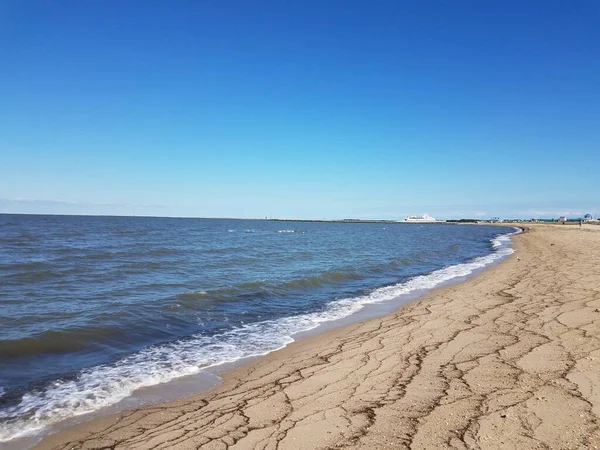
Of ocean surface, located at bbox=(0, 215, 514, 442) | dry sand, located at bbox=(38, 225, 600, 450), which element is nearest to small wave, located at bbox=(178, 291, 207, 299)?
ocean surface, located at bbox=(0, 215, 514, 442)

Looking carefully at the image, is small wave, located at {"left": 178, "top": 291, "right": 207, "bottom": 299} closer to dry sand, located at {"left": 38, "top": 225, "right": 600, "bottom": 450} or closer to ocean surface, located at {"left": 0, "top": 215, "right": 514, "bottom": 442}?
ocean surface, located at {"left": 0, "top": 215, "right": 514, "bottom": 442}

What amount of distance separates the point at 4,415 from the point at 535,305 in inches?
442

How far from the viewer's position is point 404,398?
15.9 ft

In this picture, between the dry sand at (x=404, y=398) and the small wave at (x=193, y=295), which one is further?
the small wave at (x=193, y=295)

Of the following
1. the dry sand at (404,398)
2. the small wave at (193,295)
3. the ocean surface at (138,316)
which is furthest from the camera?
the small wave at (193,295)

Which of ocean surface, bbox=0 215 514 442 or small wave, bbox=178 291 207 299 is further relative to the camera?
small wave, bbox=178 291 207 299

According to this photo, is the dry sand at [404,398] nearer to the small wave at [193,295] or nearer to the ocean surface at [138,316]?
the ocean surface at [138,316]

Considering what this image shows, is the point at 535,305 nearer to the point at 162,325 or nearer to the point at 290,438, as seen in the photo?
the point at 290,438

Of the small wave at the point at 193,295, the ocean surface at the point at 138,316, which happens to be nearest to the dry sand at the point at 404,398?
the ocean surface at the point at 138,316

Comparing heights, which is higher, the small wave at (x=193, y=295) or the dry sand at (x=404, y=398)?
the dry sand at (x=404, y=398)

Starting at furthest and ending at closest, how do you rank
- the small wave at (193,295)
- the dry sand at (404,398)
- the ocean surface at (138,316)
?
the small wave at (193,295), the ocean surface at (138,316), the dry sand at (404,398)

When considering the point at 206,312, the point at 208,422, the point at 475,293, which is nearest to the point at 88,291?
the point at 206,312

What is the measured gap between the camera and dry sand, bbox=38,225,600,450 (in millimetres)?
3953

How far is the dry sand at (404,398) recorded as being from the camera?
3.95 meters
